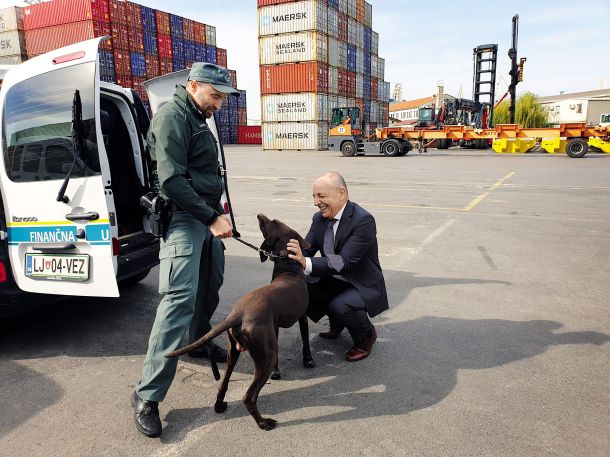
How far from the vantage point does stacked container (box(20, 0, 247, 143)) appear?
→ 105 feet

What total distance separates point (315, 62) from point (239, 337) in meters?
35.7

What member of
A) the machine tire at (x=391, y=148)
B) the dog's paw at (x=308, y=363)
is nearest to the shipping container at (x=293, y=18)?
the machine tire at (x=391, y=148)

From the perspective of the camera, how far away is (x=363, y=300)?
122 inches

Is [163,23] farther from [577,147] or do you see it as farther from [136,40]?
[577,147]

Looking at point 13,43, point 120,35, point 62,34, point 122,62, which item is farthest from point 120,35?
point 13,43

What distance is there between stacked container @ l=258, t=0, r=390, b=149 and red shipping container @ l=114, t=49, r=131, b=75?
35.8 ft

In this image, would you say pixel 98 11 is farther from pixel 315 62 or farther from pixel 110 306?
Result: pixel 110 306

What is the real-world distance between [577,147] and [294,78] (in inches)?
884

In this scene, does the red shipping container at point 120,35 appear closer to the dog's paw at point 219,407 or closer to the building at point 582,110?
the dog's paw at point 219,407

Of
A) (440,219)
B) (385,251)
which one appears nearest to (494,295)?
(385,251)

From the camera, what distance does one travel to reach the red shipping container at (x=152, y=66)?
3631 centimetres

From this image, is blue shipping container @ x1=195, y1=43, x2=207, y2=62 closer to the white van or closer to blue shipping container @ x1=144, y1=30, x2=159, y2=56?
blue shipping container @ x1=144, y1=30, x2=159, y2=56

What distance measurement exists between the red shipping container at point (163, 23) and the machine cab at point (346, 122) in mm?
21034

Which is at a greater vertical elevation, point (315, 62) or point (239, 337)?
point (315, 62)
